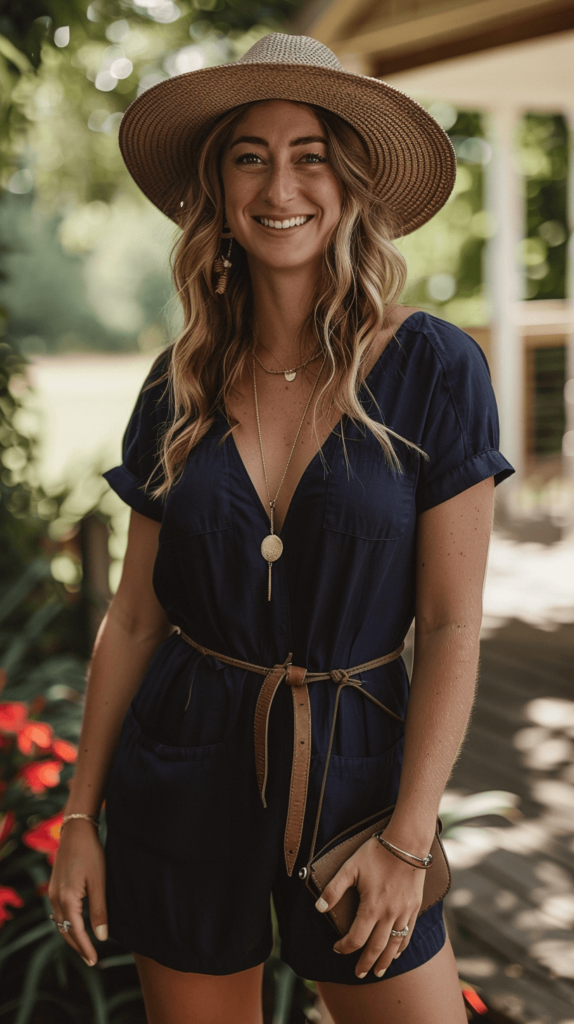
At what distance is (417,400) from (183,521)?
0.42 metres

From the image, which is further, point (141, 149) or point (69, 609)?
point (69, 609)

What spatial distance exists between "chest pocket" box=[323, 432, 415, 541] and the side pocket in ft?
1.37

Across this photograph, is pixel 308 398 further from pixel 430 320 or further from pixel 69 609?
pixel 69 609

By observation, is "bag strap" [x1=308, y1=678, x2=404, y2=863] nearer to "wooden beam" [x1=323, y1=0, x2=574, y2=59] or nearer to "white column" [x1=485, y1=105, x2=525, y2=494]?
"wooden beam" [x1=323, y1=0, x2=574, y2=59]

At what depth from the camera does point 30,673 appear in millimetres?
3482

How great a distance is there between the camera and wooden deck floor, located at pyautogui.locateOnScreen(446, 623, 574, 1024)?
2.38 meters

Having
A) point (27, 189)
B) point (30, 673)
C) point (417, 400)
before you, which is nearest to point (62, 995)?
point (30, 673)

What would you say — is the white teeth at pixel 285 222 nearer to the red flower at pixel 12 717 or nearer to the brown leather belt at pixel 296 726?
the brown leather belt at pixel 296 726

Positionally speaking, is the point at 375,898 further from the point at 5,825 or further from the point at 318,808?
the point at 5,825

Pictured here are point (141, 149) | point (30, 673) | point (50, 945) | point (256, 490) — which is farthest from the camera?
point (30, 673)

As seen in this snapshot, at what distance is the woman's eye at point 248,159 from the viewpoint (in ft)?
5.08

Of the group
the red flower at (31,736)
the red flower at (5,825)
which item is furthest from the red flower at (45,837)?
the red flower at (31,736)

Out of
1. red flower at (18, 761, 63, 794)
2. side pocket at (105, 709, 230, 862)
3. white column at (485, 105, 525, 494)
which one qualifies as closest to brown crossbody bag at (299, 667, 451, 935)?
side pocket at (105, 709, 230, 862)

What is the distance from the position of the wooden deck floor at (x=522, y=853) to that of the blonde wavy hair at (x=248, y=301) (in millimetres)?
1624
